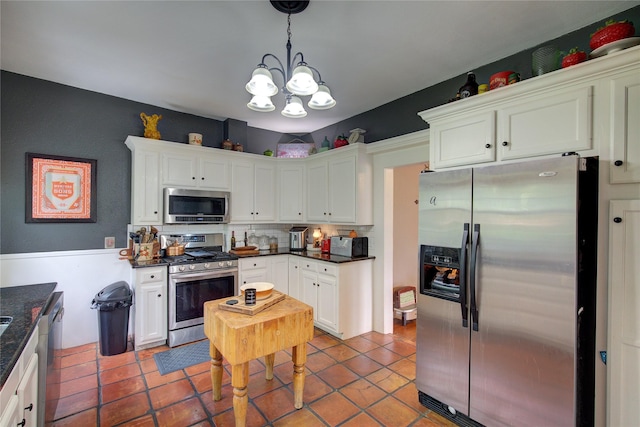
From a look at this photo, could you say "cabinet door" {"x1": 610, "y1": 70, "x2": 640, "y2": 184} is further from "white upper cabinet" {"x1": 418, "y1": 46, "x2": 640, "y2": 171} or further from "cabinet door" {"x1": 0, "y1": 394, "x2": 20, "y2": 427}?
"cabinet door" {"x1": 0, "y1": 394, "x2": 20, "y2": 427}

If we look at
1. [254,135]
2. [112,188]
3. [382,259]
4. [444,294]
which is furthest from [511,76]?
[112,188]

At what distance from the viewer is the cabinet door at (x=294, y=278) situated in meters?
4.03

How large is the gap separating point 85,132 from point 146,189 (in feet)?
2.94

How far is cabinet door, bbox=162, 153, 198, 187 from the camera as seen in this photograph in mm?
3531

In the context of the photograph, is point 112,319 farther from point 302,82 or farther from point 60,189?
point 302,82

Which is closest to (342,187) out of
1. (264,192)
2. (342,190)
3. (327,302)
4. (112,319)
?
(342,190)

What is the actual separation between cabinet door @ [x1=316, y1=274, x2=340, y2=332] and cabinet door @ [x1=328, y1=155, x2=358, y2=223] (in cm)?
80

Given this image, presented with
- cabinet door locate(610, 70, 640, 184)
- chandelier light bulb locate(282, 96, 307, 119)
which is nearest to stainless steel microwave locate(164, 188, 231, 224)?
chandelier light bulb locate(282, 96, 307, 119)

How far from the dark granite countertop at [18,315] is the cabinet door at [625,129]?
2.93 m

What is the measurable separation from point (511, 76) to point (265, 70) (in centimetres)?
174

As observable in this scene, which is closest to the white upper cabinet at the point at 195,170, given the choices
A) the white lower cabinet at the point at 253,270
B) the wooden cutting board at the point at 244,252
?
the wooden cutting board at the point at 244,252

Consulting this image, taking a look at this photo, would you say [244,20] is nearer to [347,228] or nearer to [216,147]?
[216,147]

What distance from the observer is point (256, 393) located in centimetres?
240

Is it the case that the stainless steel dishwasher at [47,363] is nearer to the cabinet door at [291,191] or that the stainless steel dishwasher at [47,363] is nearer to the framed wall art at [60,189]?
the framed wall art at [60,189]
